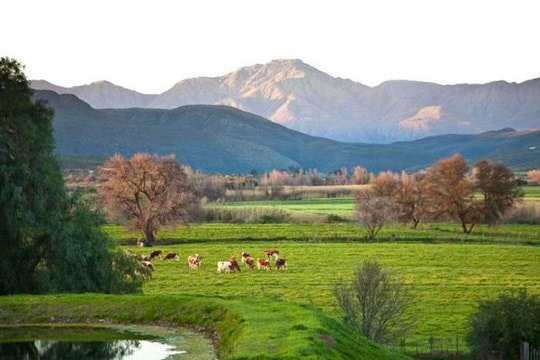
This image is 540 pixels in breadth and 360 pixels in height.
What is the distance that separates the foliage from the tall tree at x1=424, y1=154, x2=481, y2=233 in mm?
81113

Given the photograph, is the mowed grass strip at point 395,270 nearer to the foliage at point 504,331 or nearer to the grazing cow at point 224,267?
the grazing cow at point 224,267

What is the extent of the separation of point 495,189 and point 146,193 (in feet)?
178

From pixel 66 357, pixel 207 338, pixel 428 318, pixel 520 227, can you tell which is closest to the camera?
pixel 66 357

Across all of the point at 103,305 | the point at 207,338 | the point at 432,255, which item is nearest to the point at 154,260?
the point at 432,255

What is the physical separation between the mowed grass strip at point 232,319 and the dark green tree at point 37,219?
585cm

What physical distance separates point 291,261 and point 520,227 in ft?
187

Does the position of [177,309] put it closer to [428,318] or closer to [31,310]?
[31,310]

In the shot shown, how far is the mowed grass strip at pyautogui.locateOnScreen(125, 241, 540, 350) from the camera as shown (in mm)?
48281

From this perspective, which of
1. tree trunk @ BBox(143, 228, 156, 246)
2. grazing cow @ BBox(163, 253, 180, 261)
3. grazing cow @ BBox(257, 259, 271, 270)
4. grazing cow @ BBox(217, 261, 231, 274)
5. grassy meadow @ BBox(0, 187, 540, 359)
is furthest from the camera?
tree trunk @ BBox(143, 228, 156, 246)

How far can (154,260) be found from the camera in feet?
253

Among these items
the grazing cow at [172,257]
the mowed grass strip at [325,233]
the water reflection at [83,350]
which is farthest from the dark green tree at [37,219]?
the mowed grass strip at [325,233]

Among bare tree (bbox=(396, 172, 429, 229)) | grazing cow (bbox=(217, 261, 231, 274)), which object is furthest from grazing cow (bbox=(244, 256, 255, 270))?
bare tree (bbox=(396, 172, 429, 229))

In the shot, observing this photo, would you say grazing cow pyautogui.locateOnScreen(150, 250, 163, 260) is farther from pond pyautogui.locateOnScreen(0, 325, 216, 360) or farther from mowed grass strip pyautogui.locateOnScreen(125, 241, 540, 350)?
pond pyautogui.locateOnScreen(0, 325, 216, 360)

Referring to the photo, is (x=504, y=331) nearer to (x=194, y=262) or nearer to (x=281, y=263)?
(x=281, y=263)
